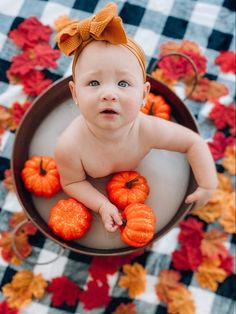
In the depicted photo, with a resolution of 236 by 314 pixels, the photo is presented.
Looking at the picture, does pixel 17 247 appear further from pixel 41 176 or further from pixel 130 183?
pixel 130 183

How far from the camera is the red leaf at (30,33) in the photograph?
4.52 ft

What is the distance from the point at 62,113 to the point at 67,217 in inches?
11.8

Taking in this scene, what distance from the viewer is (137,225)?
3.23 ft

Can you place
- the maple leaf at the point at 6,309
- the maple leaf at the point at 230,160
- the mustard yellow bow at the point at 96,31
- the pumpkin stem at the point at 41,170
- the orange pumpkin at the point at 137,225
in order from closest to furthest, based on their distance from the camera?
the mustard yellow bow at the point at 96,31 < the orange pumpkin at the point at 137,225 < the pumpkin stem at the point at 41,170 < the maple leaf at the point at 6,309 < the maple leaf at the point at 230,160

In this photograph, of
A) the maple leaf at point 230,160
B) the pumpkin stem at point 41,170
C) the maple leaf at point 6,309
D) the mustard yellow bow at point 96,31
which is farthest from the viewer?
the maple leaf at point 230,160

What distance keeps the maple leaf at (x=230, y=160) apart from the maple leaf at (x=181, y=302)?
1.17 ft

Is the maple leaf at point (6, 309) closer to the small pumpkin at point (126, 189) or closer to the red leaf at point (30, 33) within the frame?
the small pumpkin at point (126, 189)

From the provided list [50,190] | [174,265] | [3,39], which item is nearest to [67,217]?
[50,190]

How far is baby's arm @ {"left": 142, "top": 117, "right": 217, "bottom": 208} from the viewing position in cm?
101

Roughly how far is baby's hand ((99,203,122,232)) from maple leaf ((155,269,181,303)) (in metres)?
0.33

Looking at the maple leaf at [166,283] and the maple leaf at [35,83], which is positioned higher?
the maple leaf at [35,83]

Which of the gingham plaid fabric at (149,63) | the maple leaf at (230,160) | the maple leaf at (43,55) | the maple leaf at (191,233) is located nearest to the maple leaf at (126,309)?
the gingham plaid fabric at (149,63)

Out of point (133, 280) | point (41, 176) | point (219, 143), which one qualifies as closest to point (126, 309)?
point (133, 280)

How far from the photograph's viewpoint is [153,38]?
1.42 metres
